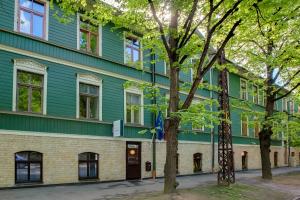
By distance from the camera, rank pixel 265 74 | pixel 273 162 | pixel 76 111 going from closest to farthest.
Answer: pixel 76 111 < pixel 265 74 < pixel 273 162

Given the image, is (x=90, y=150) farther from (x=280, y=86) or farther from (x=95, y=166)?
(x=280, y=86)

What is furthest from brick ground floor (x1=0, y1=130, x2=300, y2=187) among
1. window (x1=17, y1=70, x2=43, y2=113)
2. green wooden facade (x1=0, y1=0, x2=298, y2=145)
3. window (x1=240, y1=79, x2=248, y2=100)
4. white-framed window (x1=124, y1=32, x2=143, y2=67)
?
window (x1=240, y1=79, x2=248, y2=100)

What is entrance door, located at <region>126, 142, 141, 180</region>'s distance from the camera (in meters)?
22.0

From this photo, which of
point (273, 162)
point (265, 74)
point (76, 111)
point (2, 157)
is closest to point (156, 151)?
point (76, 111)

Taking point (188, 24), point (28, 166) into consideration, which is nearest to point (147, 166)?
point (28, 166)

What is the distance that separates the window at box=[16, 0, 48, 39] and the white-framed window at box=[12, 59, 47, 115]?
4.72 feet

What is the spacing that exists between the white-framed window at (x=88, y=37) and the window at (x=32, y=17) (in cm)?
212

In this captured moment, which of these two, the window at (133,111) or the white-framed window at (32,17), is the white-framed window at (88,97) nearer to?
the window at (133,111)

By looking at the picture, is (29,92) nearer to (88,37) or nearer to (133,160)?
(88,37)

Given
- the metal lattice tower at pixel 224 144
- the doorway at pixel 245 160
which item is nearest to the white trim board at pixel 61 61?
the metal lattice tower at pixel 224 144

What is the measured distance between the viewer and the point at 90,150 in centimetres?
1967

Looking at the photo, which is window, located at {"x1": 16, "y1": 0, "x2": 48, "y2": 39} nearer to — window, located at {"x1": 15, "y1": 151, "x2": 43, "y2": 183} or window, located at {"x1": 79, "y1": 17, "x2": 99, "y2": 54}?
window, located at {"x1": 79, "y1": 17, "x2": 99, "y2": 54}

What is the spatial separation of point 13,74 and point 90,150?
216 inches

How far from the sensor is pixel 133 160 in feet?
73.4
